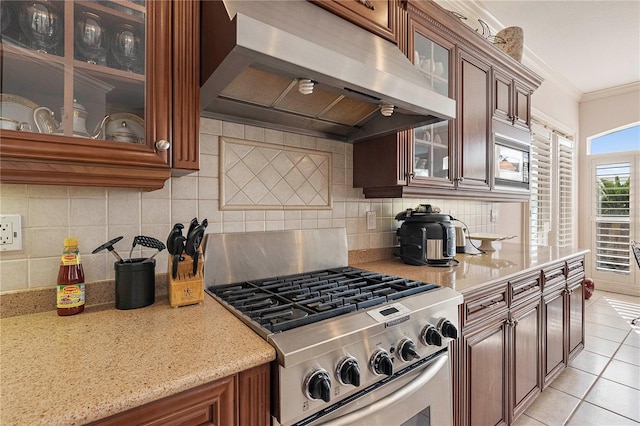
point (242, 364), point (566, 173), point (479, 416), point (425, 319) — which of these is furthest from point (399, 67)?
point (566, 173)

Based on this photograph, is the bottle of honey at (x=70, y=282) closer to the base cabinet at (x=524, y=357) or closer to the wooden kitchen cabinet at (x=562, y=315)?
the base cabinet at (x=524, y=357)

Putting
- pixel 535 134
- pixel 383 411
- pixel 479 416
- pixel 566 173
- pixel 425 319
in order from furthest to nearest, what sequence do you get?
pixel 566 173, pixel 535 134, pixel 479 416, pixel 425 319, pixel 383 411

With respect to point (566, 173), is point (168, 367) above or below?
below

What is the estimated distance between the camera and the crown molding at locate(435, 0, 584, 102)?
247cm

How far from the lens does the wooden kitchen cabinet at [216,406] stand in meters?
0.64

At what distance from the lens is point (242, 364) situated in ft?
2.40

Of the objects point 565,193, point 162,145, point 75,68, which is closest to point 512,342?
point 162,145

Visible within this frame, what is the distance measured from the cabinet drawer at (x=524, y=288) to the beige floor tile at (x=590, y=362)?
107 centimetres

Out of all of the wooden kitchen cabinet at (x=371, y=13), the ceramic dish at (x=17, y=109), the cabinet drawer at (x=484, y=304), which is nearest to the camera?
the ceramic dish at (x=17, y=109)

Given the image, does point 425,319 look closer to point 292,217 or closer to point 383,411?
point 383,411

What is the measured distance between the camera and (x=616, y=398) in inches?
81.1

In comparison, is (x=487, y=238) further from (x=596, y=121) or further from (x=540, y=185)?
(x=596, y=121)

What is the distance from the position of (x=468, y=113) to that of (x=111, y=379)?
2.15 meters

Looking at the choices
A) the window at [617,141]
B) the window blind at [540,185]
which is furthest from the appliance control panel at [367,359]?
the window at [617,141]
